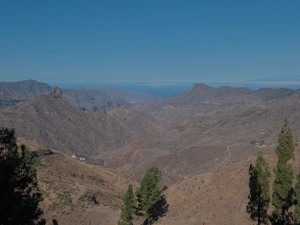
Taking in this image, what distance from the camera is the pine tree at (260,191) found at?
22969 millimetres

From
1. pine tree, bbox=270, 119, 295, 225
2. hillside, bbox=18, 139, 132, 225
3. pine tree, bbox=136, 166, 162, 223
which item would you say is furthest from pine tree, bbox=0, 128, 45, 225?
hillside, bbox=18, 139, 132, 225

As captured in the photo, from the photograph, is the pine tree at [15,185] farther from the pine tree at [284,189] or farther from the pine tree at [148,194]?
the pine tree at [148,194]

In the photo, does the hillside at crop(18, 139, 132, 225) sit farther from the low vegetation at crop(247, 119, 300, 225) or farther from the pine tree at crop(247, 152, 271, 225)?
the low vegetation at crop(247, 119, 300, 225)

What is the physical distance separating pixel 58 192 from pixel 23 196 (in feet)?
135

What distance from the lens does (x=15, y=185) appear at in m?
16.2

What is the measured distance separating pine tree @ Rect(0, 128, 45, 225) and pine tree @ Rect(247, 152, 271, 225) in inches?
636

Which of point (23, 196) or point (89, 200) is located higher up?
point (23, 196)

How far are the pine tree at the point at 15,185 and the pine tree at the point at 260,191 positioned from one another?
16144 millimetres

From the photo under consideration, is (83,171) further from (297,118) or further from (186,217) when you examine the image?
(297,118)

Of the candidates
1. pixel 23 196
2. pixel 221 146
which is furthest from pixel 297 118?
pixel 23 196

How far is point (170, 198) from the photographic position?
42.1m

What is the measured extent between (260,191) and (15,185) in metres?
17.8

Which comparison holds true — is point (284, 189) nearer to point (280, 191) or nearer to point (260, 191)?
point (280, 191)

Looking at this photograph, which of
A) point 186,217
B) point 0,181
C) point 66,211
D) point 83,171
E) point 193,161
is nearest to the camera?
point 0,181
